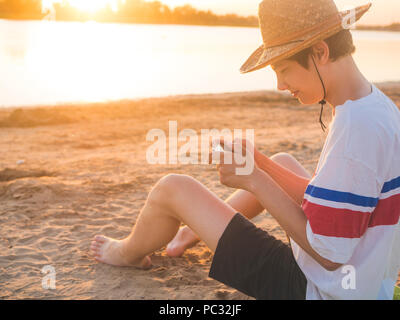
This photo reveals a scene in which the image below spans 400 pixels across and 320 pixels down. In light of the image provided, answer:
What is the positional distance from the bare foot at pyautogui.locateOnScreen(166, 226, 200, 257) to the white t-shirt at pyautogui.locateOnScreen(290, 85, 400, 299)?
4.44 ft

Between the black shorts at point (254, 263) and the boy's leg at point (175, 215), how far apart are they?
72mm

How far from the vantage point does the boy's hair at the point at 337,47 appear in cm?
157

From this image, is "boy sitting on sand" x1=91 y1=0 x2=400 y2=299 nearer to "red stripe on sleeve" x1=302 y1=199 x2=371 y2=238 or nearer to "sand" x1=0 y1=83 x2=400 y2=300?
"red stripe on sleeve" x1=302 y1=199 x2=371 y2=238

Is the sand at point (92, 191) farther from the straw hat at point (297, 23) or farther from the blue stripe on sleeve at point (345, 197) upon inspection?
the straw hat at point (297, 23)

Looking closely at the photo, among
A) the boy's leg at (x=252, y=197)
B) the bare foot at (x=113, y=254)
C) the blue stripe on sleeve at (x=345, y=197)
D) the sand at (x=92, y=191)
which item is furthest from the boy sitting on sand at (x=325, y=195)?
the bare foot at (x=113, y=254)

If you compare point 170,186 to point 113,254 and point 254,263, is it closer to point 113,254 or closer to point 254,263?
point 254,263

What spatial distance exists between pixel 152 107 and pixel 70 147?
415cm

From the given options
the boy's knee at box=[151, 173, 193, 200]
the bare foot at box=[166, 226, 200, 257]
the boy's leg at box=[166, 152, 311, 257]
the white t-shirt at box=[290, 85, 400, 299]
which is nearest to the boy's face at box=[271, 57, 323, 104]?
the white t-shirt at box=[290, 85, 400, 299]

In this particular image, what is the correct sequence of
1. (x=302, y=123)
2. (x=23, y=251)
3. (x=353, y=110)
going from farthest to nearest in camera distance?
(x=302, y=123), (x=23, y=251), (x=353, y=110)

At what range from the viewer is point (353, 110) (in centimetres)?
147

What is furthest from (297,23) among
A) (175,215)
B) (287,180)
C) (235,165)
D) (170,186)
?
(175,215)

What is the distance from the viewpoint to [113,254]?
263 centimetres

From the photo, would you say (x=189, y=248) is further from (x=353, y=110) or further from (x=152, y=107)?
(x=152, y=107)
